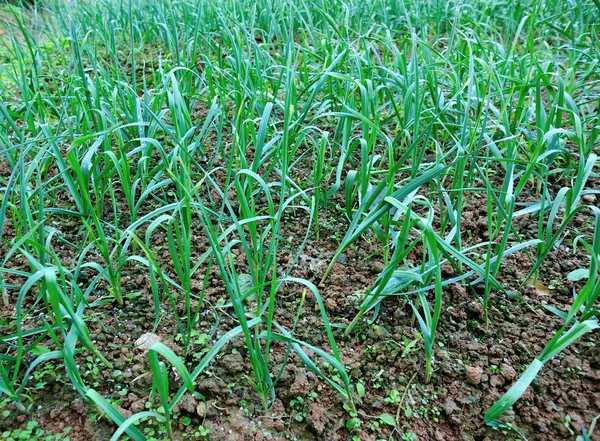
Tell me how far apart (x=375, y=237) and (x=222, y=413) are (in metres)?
0.80

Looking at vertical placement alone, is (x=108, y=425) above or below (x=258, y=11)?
below

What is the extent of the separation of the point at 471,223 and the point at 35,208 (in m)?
1.56

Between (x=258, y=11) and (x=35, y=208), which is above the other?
(x=258, y=11)

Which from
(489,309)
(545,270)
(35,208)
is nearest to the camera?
(489,309)

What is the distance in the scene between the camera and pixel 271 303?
3.84ft

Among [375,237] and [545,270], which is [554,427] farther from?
[375,237]

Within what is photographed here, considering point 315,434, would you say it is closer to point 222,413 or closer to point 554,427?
point 222,413

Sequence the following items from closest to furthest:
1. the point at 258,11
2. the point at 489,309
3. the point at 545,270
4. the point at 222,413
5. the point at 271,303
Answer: the point at 271,303 < the point at 222,413 < the point at 489,309 < the point at 545,270 < the point at 258,11

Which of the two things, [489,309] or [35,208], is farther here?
[35,208]

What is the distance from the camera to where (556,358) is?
4.64 ft

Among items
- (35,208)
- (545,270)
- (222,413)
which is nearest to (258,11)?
(35,208)

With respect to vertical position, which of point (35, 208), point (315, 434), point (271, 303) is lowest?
point (315, 434)

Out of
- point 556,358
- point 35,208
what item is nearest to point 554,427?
point 556,358

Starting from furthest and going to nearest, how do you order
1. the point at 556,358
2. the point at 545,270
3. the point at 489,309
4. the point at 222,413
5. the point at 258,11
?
the point at 258,11
the point at 545,270
the point at 489,309
the point at 556,358
the point at 222,413
